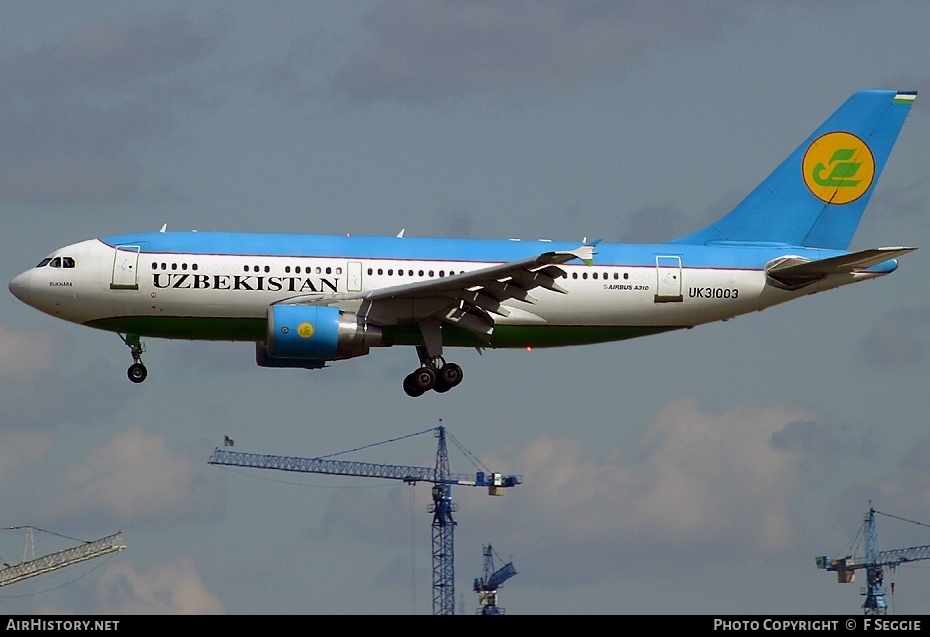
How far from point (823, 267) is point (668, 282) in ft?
16.0

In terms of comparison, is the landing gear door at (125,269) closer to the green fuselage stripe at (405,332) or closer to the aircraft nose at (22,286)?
the green fuselage stripe at (405,332)

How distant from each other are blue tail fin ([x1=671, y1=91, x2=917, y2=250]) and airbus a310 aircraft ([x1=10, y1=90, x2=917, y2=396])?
22cm

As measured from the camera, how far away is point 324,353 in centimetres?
5041

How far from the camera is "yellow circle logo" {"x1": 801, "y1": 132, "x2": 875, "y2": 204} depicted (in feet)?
192

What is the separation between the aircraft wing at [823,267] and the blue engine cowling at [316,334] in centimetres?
1337

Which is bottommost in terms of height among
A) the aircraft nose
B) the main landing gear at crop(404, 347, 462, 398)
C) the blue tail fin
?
the main landing gear at crop(404, 347, 462, 398)

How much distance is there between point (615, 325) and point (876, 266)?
338 inches

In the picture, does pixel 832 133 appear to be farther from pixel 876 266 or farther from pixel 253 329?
pixel 253 329

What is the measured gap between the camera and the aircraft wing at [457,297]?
4956 cm

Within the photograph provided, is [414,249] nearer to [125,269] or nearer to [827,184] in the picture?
[125,269]

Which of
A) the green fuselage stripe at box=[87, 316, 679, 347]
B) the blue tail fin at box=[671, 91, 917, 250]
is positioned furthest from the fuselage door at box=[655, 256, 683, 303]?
the blue tail fin at box=[671, 91, 917, 250]

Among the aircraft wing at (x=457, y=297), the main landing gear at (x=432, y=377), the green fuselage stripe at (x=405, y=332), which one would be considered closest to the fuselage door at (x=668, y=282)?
the green fuselage stripe at (x=405, y=332)

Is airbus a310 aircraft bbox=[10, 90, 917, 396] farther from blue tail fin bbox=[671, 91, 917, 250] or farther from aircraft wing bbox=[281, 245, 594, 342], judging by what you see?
blue tail fin bbox=[671, 91, 917, 250]
